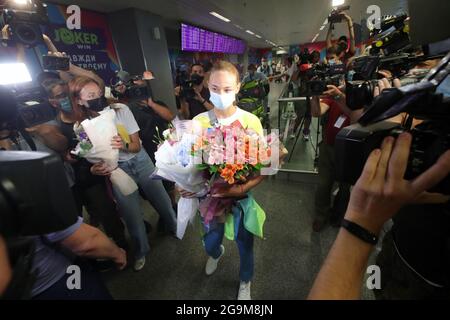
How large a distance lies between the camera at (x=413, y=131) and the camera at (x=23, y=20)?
2103 millimetres

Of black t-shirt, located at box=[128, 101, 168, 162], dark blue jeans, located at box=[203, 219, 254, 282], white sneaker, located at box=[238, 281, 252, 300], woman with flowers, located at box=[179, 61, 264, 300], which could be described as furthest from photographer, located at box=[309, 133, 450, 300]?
black t-shirt, located at box=[128, 101, 168, 162]

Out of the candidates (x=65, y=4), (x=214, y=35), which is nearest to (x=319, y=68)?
(x=65, y=4)

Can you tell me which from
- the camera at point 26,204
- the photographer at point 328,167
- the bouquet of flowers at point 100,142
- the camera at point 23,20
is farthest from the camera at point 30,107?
the photographer at point 328,167

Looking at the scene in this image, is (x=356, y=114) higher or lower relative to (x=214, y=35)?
lower

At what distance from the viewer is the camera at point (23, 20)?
1.45 m

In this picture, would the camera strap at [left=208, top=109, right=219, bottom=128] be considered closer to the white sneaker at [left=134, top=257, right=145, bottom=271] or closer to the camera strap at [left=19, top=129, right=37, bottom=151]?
the camera strap at [left=19, top=129, right=37, bottom=151]

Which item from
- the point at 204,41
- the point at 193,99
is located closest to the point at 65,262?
the point at 193,99

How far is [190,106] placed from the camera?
9.14 feet

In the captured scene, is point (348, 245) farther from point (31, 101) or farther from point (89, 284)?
point (31, 101)

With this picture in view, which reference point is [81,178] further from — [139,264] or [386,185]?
[386,185]

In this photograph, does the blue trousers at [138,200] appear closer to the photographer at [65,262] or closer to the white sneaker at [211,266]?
the white sneaker at [211,266]

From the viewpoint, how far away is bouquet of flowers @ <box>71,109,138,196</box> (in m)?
1.54
